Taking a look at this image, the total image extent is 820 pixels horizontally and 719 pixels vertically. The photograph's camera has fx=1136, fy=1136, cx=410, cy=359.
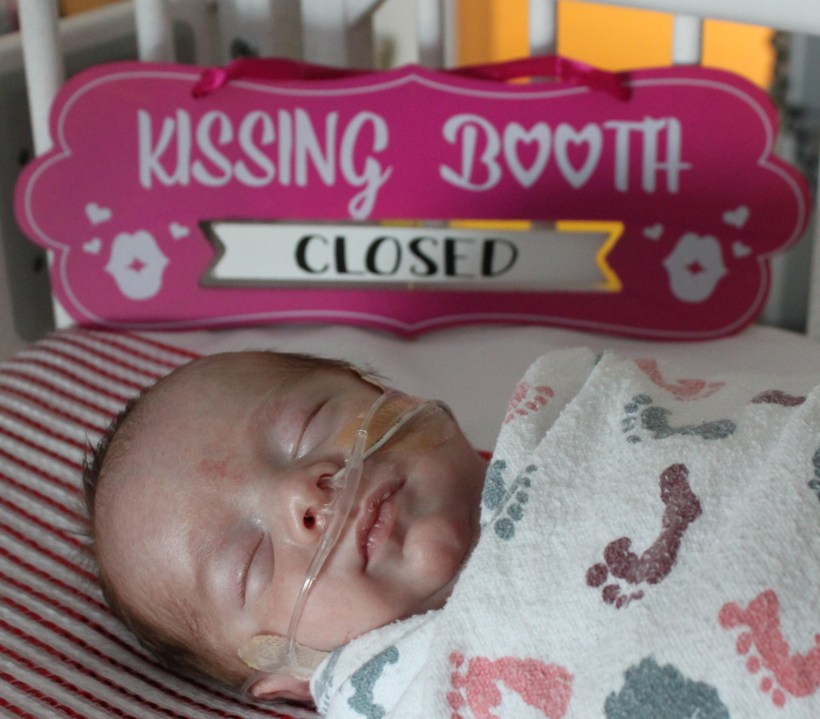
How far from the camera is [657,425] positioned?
73 cm

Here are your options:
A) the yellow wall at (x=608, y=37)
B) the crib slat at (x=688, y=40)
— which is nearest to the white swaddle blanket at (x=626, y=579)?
the crib slat at (x=688, y=40)

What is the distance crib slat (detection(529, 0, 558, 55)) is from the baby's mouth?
0.63m

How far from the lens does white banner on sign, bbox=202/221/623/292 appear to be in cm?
115

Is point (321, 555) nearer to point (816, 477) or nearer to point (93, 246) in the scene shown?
point (816, 477)

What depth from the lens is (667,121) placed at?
3.70 ft

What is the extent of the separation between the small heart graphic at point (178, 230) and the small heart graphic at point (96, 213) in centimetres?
7

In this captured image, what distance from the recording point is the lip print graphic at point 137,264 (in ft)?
3.92

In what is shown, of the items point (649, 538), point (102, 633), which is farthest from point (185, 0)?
point (649, 538)

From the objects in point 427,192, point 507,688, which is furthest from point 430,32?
point 507,688

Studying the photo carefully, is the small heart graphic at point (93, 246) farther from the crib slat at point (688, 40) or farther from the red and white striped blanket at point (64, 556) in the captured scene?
the crib slat at point (688, 40)

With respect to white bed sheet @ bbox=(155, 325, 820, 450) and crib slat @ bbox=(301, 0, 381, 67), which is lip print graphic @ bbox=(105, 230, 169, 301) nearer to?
white bed sheet @ bbox=(155, 325, 820, 450)

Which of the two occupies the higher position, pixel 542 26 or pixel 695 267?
pixel 542 26

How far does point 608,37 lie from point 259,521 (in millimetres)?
1438

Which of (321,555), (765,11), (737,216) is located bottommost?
(321,555)
